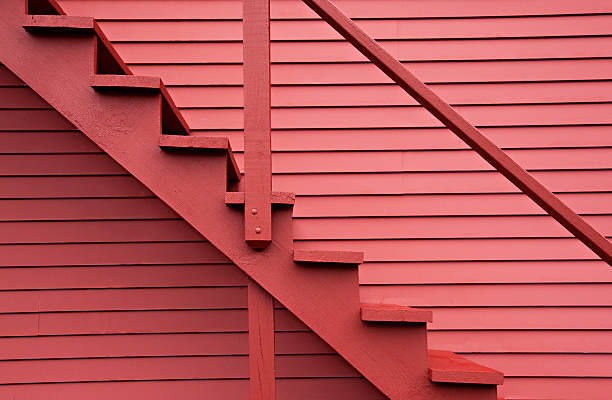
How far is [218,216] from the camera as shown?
82.7 inches

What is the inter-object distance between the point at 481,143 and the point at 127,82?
4.87ft


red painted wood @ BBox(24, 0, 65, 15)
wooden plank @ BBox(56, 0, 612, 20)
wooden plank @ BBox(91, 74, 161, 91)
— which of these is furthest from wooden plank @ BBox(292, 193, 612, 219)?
red painted wood @ BBox(24, 0, 65, 15)

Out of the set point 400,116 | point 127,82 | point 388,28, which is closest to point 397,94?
point 400,116

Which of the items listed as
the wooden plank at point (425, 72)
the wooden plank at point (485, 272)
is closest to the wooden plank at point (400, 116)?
the wooden plank at point (425, 72)

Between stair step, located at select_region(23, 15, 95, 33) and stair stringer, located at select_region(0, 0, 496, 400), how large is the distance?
0.04 meters

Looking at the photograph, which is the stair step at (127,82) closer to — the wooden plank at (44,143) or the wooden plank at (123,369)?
the wooden plank at (44,143)

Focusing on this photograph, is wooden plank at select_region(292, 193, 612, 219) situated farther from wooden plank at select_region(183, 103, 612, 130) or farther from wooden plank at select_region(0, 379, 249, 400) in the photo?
wooden plank at select_region(0, 379, 249, 400)

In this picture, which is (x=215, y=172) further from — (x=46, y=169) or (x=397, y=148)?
(x=46, y=169)

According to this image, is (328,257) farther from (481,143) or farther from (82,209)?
(82,209)

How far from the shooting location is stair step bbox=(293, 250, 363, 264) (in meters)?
2.05

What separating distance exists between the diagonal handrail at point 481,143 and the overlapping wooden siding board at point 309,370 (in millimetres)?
1720

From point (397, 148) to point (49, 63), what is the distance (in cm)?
200

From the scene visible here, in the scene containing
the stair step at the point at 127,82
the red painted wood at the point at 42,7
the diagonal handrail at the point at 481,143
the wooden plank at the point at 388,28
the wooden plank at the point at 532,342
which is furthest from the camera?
A: the wooden plank at the point at 388,28

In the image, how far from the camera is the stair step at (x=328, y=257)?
205cm
